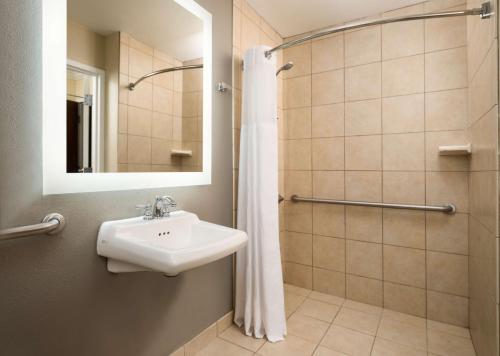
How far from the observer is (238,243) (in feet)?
3.86

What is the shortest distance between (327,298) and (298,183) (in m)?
1.01

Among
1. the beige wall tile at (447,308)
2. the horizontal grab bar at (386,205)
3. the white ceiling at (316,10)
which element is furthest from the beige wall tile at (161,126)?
the beige wall tile at (447,308)

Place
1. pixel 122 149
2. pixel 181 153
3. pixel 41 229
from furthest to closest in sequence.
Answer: pixel 181 153 < pixel 122 149 < pixel 41 229

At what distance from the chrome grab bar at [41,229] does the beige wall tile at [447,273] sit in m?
2.23

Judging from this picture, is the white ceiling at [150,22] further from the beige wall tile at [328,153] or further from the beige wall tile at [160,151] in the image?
the beige wall tile at [328,153]

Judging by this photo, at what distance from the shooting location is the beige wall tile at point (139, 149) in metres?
1.31

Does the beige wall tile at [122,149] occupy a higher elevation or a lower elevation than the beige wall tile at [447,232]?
higher

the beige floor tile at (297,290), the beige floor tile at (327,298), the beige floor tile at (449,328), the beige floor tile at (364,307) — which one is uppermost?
the beige floor tile at (297,290)

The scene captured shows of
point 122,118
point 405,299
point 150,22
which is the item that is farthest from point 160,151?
point 405,299

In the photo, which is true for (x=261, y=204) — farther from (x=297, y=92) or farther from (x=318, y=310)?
(x=297, y=92)

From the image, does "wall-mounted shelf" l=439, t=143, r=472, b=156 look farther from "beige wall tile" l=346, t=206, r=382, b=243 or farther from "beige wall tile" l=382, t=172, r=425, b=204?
"beige wall tile" l=346, t=206, r=382, b=243

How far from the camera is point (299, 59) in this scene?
2.41 m

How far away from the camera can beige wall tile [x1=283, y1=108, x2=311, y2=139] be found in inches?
93.7

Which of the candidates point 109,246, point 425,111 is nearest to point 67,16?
point 109,246
